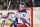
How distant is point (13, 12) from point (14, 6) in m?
0.10

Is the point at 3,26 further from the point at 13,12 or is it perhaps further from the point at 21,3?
the point at 21,3

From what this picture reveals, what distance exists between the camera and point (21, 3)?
176 centimetres

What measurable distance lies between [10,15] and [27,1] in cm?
38

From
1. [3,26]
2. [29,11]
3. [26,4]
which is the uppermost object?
[26,4]

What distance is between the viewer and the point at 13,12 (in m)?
1.75

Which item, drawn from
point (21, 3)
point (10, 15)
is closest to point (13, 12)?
point (10, 15)

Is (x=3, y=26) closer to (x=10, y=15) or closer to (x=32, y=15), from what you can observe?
(x=10, y=15)

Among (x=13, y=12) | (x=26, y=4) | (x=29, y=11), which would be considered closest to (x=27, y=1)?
(x=26, y=4)

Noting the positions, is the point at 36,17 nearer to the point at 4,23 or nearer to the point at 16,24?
the point at 16,24

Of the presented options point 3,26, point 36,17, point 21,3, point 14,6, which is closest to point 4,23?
point 3,26

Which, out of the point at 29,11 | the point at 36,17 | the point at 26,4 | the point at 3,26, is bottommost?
→ the point at 3,26

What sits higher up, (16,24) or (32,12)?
(32,12)

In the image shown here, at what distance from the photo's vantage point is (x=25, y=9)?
1764 mm

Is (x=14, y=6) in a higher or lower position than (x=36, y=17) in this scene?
higher
